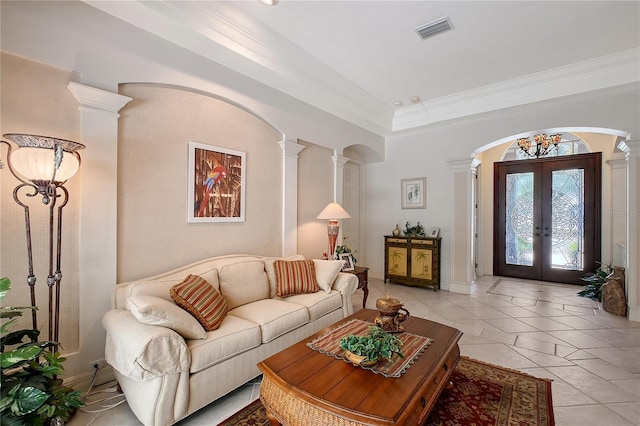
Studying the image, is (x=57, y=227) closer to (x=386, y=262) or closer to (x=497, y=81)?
(x=386, y=262)

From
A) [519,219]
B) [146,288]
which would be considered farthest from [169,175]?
[519,219]

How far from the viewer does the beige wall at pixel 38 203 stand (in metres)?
1.99

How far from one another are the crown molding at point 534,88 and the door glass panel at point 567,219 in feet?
8.61

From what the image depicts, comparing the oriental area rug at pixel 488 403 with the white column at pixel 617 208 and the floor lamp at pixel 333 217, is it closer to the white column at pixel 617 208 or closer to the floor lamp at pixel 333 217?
the floor lamp at pixel 333 217

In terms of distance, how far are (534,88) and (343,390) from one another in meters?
4.85

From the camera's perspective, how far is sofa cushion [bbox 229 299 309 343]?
2.43 m

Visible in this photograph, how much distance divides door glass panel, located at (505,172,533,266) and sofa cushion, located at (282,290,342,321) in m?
5.14

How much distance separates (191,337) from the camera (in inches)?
80.0

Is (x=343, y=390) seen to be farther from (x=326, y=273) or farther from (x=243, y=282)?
(x=326, y=273)

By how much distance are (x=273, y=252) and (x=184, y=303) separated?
1689 mm

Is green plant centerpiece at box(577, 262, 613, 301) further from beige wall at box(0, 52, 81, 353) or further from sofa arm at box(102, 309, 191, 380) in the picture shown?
beige wall at box(0, 52, 81, 353)

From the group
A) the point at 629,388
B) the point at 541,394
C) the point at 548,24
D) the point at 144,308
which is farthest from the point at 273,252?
the point at 548,24

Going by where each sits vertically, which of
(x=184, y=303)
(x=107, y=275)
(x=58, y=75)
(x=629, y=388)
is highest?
(x=58, y=75)

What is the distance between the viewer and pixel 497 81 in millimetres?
4289
